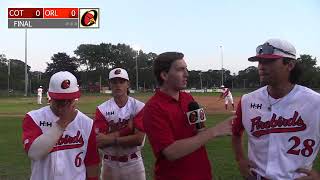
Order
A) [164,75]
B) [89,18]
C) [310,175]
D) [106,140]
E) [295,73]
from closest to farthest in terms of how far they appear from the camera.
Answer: [310,175]
[295,73]
[164,75]
[106,140]
[89,18]

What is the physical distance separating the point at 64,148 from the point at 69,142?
0.23 ft

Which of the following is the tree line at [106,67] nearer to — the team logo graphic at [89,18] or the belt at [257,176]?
the team logo graphic at [89,18]

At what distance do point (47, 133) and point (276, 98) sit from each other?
193 centimetres

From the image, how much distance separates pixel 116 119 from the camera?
6438mm

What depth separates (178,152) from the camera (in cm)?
367

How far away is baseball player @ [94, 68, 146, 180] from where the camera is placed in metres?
6.26

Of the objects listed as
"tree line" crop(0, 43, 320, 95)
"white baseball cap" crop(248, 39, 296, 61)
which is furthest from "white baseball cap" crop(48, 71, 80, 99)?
"tree line" crop(0, 43, 320, 95)

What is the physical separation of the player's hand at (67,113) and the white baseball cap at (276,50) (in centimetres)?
167

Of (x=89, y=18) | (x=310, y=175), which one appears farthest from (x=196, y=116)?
(x=89, y=18)

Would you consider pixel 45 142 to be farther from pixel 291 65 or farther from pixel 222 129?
pixel 291 65

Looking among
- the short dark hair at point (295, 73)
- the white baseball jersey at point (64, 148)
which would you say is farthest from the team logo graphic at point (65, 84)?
the short dark hair at point (295, 73)

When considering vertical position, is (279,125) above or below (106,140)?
above
